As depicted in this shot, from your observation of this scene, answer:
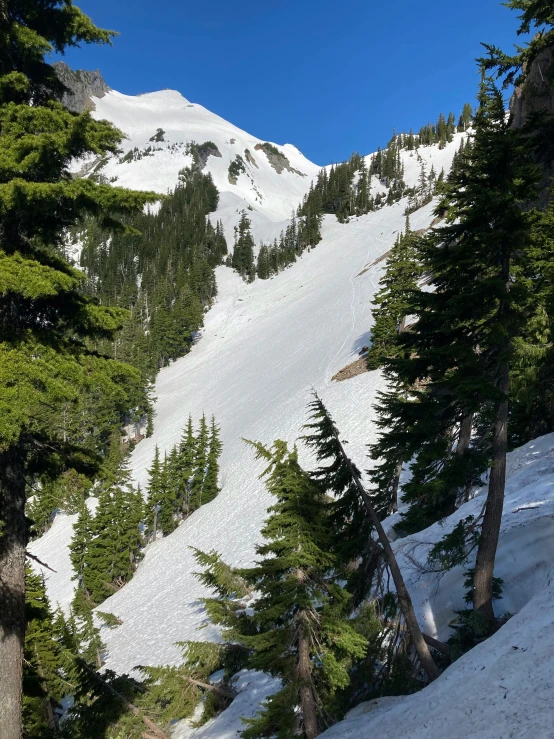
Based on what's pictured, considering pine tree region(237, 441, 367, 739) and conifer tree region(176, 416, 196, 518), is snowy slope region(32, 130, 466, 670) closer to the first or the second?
conifer tree region(176, 416, 196, 518)

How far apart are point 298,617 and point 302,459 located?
28.2 meters

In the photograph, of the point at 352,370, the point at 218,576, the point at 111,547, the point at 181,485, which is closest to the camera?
the point at 218,576

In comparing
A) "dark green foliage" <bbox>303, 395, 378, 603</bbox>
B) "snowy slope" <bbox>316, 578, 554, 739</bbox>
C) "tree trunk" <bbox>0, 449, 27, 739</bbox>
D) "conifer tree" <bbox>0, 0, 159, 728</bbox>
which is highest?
"conifer tree" <bbox>0, 0, 159, 728</bbox>

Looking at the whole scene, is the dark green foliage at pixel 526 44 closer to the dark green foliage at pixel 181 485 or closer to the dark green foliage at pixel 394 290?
the dark green foliage at pixel 394 290

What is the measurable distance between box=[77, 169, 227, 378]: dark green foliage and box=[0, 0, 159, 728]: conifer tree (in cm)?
6449

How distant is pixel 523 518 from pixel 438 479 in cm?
496

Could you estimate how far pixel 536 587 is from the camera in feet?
32.6

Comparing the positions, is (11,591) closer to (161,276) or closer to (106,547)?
(106,547)

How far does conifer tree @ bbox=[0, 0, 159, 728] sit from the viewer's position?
529 centimetres

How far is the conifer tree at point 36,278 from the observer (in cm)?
529

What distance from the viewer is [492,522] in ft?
30.8

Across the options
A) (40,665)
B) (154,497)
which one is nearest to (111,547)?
(154,497)

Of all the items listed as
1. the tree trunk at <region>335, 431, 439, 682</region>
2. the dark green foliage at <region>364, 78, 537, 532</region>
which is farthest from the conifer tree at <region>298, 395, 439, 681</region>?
the dark green foliage at <region>364, 78, 537, 532</region>

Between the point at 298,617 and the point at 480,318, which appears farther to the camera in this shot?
the point at 480,318
